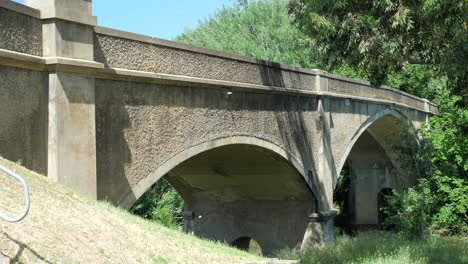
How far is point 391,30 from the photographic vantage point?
9.91 meters

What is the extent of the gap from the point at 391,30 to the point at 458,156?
12515 mm

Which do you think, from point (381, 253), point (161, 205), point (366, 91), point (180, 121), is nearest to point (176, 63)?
point (180, 121)

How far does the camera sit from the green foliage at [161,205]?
80.2 feet

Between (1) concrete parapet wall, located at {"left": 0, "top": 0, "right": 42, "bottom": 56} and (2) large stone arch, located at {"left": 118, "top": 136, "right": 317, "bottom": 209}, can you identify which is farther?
(2) large stone arch, located at {"left": 118, "top": 136, "right": 317, "bottom": 209}

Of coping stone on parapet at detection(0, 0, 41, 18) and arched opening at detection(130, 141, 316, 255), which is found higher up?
coping stone on parapet at detection(0, 0, 41, 18)

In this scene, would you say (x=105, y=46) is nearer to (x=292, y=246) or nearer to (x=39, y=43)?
(x=39, y=43)

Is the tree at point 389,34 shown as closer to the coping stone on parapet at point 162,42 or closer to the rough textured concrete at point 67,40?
the coping stone on parapet at point 162,42

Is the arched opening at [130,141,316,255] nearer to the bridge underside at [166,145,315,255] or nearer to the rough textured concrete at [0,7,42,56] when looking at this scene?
the bridge underside at [166,145,315,255]

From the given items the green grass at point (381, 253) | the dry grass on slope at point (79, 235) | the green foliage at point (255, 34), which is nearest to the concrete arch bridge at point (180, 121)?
the dry grass on slope at point (79, 235)

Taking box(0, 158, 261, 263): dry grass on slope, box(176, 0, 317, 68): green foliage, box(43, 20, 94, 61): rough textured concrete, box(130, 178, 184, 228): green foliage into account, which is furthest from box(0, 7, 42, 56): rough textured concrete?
box(176, 0, 317, 68): green foliage

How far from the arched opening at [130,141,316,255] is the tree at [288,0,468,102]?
154 inches

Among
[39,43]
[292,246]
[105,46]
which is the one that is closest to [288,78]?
[292,246]

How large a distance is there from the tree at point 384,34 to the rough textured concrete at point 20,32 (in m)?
4.70

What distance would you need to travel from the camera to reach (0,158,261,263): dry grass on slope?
4602mm
